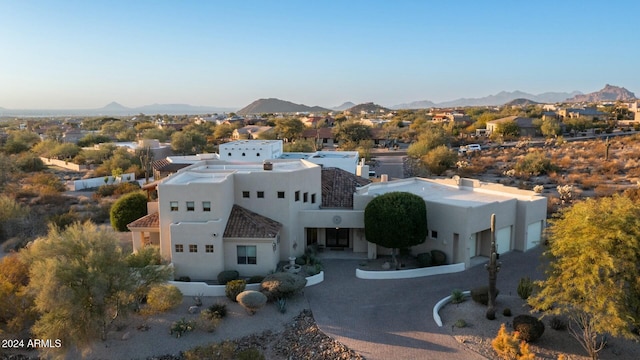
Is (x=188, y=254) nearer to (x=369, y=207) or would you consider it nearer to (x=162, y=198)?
(x=162, y=198)

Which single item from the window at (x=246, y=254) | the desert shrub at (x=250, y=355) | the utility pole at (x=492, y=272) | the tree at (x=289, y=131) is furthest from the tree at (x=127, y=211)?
the tree at (x=289, y=131)

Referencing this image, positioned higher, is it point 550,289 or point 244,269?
point 550,289

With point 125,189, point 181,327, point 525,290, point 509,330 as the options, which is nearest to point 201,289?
point 181,327

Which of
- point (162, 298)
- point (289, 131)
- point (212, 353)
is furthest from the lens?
point (289, 131)

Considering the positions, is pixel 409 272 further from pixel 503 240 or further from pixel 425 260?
pixel 503 240

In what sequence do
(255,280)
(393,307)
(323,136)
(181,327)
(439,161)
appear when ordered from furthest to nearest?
(323,136) < (439,161) < (255,280) < (393,307) < (181,327)

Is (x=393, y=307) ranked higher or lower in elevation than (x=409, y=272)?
lower

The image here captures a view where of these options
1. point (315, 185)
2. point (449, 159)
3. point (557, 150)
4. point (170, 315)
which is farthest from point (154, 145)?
point (557, 150)
